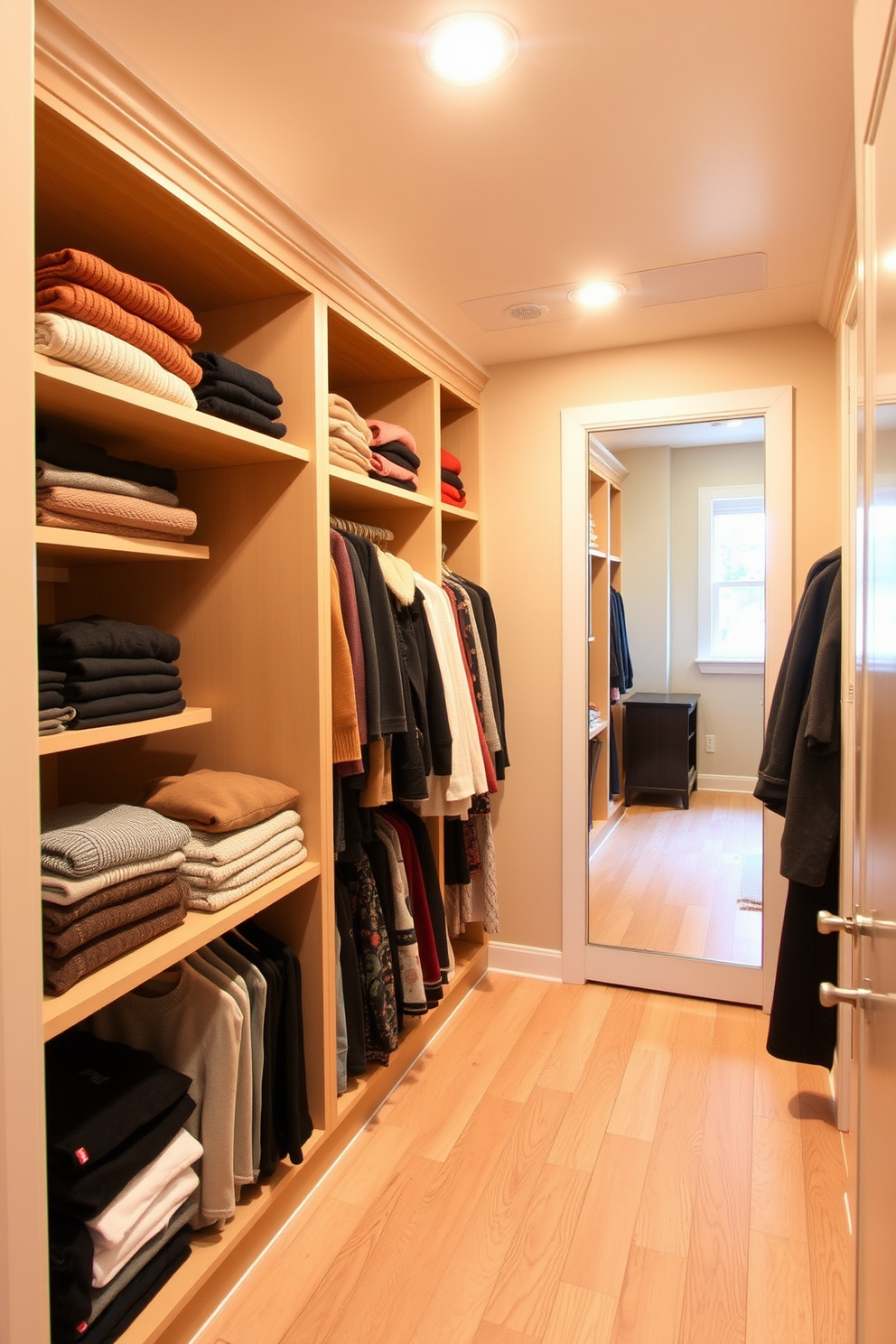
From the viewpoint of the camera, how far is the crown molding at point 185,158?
129 centimetres

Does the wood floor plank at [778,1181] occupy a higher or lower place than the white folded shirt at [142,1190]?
lower

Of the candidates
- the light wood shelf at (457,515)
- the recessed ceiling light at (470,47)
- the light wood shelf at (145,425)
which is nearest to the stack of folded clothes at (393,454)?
the light wood shelf at (457,515)

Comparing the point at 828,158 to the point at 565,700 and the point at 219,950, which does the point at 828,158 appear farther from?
the point at 219,950

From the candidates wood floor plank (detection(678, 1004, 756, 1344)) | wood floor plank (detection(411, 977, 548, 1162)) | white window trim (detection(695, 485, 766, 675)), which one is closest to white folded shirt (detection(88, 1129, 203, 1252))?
wood floor plank (detection(411, 977, 548, 1162))

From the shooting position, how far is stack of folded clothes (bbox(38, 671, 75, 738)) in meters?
1.41

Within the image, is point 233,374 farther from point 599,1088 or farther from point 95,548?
point 599,1088

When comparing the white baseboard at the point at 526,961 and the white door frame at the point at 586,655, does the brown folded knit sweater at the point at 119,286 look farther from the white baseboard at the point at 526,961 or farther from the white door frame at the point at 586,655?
the white baseboard at the point at 526,961

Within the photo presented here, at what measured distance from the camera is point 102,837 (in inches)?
56.0

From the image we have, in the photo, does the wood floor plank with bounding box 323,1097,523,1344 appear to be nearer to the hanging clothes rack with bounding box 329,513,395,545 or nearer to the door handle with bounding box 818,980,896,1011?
the door handle with bounding box 818,980,896,1011

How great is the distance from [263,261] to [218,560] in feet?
2.28

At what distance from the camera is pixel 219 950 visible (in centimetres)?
184

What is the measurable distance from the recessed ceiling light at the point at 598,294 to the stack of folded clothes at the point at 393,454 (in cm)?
66

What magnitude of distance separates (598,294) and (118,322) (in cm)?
155

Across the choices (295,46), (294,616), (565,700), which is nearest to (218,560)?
(294,616)
